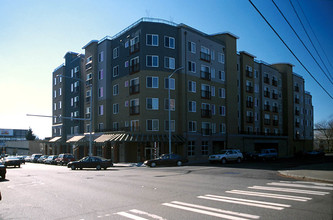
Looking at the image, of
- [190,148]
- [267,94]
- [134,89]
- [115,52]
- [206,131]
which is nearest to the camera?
[134,89]

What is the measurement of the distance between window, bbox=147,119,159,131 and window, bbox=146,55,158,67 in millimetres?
7673

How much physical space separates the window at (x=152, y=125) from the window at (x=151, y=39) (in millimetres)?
10597

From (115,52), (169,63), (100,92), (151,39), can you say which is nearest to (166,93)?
(169,63)

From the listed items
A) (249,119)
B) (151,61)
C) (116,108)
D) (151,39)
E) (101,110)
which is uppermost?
(151,39)

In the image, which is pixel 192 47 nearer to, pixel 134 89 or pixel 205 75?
pixel 205 75

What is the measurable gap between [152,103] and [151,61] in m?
5.83

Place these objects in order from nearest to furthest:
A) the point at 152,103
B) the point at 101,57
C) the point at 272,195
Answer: the point at 272,195 → the point at 152,103 → the point at 101,57

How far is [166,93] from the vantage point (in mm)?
40406

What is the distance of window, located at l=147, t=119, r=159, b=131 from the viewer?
3931 centimetres

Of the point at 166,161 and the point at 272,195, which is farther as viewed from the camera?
the point at 166,161

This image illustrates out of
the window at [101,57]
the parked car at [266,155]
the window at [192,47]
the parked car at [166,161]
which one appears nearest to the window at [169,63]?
the window at [192,47]

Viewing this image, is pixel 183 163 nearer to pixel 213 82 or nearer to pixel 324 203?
pixel 213 82

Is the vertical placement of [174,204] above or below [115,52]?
below

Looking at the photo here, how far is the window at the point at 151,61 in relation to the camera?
4002 cm
